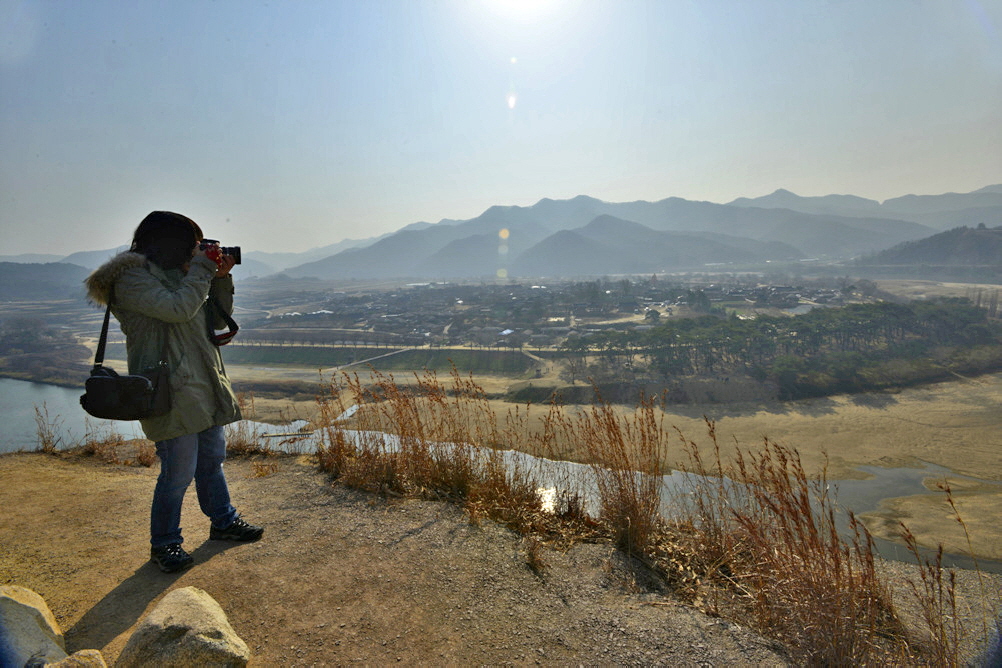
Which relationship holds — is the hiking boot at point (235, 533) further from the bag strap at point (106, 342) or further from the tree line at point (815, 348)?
the tree line at point (815, 348)

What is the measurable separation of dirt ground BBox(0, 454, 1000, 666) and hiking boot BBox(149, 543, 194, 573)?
49 mm

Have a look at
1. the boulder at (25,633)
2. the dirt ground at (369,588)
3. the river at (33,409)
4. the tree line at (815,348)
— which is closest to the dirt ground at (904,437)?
the tree line at (815,348)

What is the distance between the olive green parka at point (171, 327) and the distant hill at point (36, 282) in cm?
8351

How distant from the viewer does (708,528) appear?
309 centimetres

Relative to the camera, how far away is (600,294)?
73.1 metres

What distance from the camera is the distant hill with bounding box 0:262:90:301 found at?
212 feet

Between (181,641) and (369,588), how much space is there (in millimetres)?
924

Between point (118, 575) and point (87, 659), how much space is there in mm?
1177

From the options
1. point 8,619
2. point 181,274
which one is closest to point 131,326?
point 181,274

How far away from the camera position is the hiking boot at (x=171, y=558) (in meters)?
2.43

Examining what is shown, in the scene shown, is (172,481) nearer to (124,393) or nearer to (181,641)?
(124,393)

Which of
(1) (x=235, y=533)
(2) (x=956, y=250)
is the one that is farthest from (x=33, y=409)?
(2) (x=956, y=250)

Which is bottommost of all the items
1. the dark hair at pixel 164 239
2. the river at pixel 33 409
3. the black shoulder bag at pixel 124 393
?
the river at pixel 33 409

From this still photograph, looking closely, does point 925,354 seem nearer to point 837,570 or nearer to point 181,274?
point 837,570
